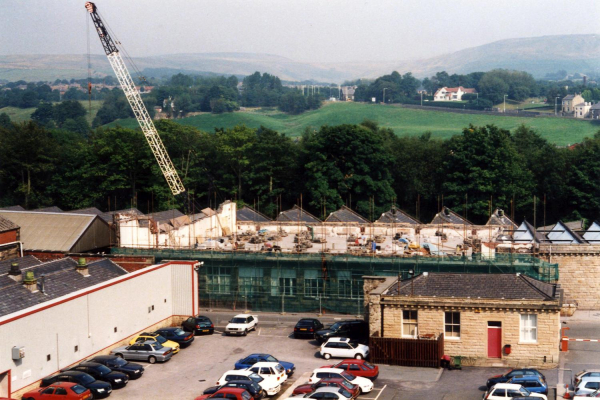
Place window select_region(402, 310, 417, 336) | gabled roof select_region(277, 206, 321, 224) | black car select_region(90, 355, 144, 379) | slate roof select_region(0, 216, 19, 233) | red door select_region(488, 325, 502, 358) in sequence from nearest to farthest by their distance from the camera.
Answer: black car select_region(90, 355, 144, 379) < red door select_region(488, 325, 502, 358) < window select_region(402, 310, 417, 336) < slate roof select_region(0, 216, 19, 233) < gabled roof select_region(277, 206, 321, 224)

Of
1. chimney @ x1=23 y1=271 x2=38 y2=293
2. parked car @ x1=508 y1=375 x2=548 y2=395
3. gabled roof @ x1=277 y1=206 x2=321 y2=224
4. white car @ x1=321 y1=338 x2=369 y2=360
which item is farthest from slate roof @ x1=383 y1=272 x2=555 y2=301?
gabled roof @ x1=277 y1=206 x2=321 y2=224

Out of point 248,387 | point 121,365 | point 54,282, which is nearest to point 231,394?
point 248,387

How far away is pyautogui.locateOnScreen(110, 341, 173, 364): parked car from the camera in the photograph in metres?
31.3

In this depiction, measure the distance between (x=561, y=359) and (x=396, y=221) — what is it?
21068 mm

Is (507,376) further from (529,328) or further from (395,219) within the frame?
(395,219)

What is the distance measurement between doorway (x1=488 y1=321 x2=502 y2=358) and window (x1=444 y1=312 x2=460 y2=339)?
1.29m

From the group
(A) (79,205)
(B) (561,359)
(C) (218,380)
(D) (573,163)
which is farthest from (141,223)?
(D) (573,163)

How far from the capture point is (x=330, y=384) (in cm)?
2600

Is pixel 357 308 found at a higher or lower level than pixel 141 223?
lower

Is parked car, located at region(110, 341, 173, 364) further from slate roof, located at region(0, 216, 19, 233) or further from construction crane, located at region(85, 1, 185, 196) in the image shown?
construction crane, located at region(85, 1, 185, 196)

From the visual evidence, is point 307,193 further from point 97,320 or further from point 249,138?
point 97,320

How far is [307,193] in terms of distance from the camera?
7212 centimetres

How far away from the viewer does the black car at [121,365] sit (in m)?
29.1

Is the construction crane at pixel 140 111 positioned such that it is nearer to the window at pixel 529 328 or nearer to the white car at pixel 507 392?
the window at pixel 529 328
